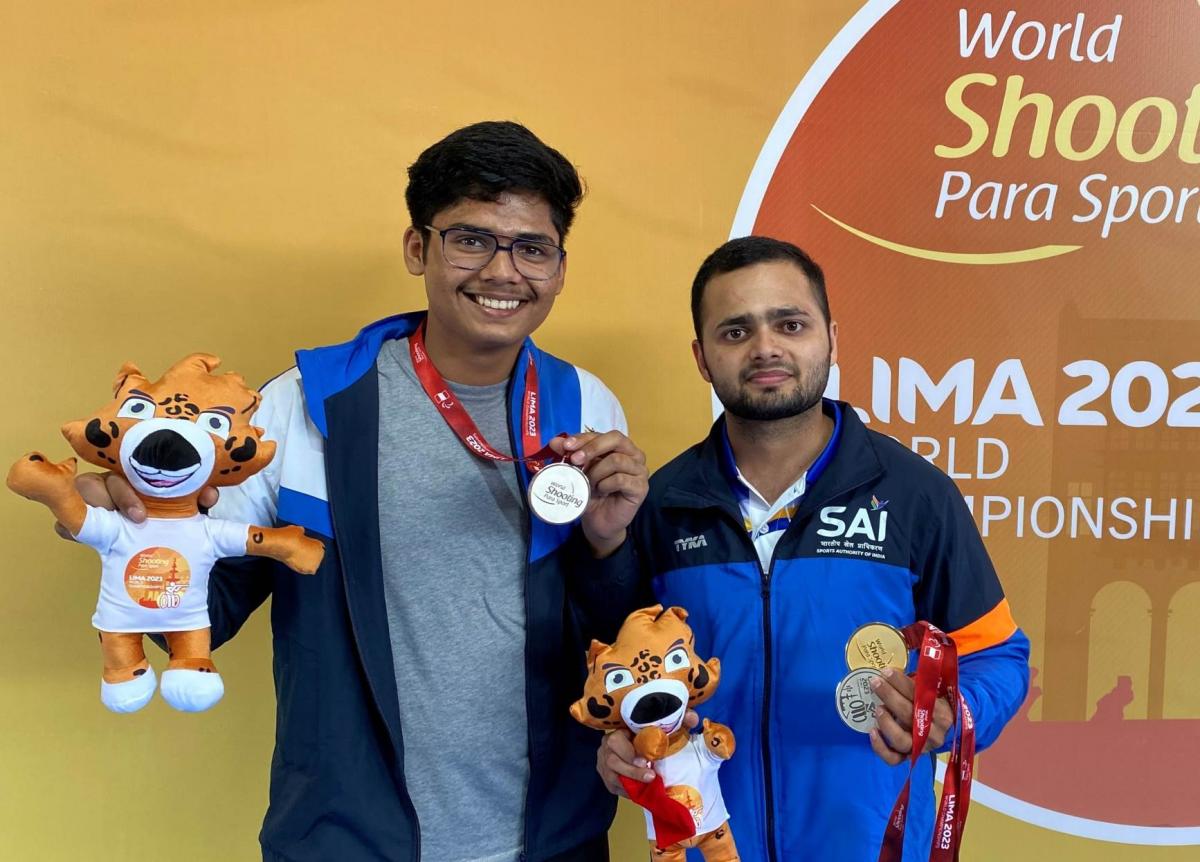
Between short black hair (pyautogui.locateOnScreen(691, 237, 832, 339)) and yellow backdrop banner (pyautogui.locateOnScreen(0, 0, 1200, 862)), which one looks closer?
short black hair (pyautogui.locateOnScreen(691, 237, 832, 339))

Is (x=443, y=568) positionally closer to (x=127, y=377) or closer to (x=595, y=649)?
(x=595, y=649)

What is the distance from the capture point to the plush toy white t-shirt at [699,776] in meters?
1.28

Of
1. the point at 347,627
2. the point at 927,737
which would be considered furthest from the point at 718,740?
the point at 347,627

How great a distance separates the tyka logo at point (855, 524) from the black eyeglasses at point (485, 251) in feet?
2.01

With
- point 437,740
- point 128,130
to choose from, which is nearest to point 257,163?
point 128,130

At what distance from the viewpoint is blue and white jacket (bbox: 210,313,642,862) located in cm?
136

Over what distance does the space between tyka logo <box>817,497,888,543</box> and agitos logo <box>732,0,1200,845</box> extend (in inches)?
28.1

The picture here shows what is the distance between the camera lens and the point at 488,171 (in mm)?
1383

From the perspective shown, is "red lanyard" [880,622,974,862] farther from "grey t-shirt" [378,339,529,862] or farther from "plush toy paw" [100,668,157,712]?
"plush toy paw" [100,668,157,712]

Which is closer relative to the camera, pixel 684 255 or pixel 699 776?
pixel 699 776

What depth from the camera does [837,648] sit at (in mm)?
1380

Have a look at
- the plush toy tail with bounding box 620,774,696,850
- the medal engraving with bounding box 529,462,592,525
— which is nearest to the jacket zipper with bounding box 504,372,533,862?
the medal engraving with bounding box 529,462,592,525

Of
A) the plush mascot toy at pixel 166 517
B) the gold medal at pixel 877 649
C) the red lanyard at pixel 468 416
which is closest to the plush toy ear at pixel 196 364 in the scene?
the plush mascot toy at pixel 166 517

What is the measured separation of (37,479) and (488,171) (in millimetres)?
787
